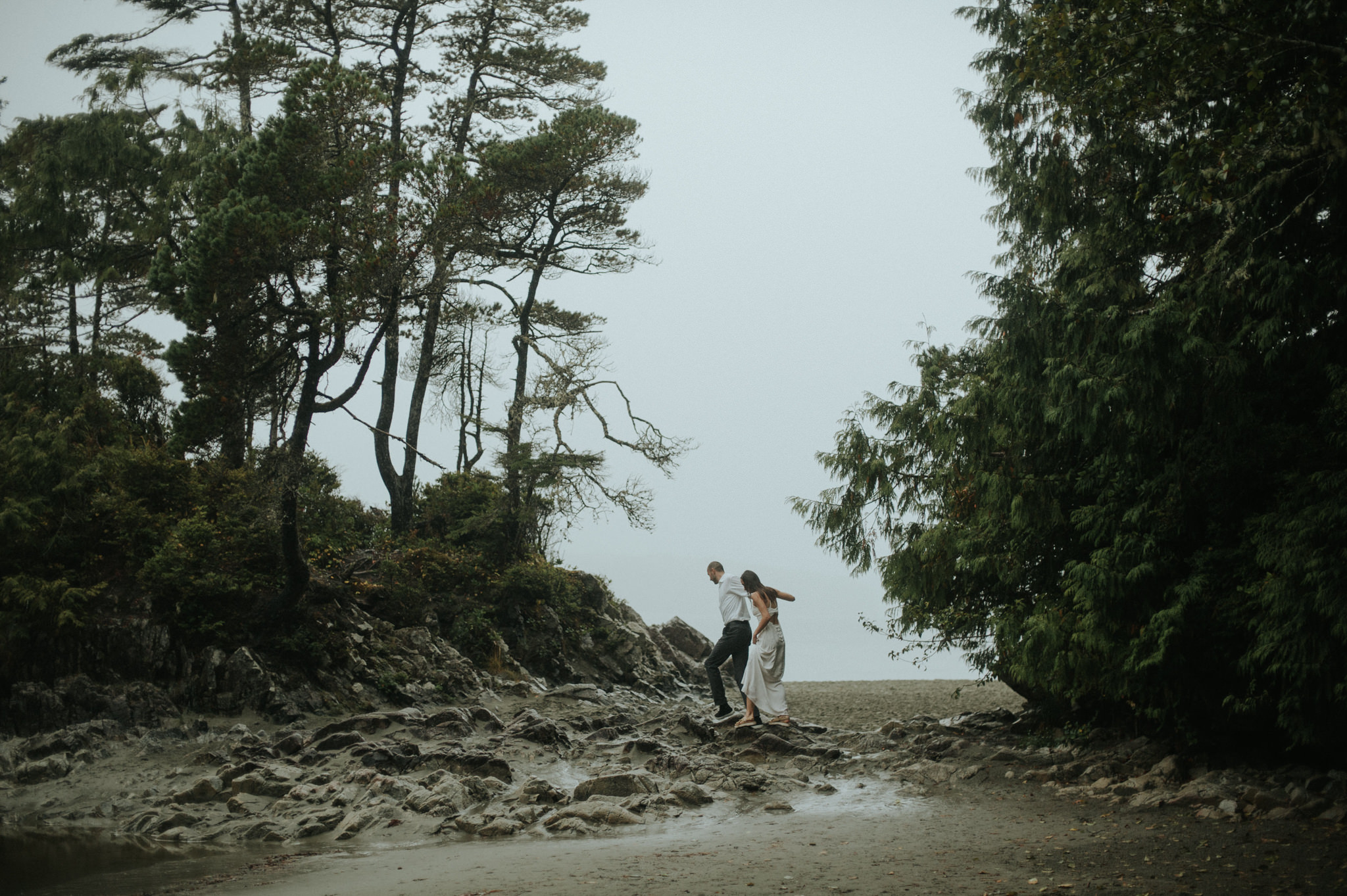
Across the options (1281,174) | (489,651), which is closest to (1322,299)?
(1281,174)

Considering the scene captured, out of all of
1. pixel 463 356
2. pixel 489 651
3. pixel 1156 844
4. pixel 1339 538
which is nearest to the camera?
pixel 1156 844

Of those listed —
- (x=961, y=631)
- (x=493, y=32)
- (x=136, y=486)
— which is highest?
(x=493, y=32)

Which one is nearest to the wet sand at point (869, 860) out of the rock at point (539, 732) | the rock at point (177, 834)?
the rock at point (177, 834)

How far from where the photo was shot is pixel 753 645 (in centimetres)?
1102

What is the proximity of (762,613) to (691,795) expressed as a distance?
132 inches

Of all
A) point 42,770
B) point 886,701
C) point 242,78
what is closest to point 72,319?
point 242,78

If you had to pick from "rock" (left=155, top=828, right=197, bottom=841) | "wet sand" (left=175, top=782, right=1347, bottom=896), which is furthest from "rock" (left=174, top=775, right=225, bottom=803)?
"wet sand" (left=175, top=782, right=1347, bottom=896)

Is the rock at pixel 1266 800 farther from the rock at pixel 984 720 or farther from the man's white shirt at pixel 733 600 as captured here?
the man's white shirt at pixel 733 600

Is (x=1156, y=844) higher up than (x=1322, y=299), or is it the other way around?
(x=1322, y=299)

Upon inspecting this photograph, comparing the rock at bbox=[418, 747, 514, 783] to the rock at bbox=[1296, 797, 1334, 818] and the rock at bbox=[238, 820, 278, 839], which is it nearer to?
the rock at bbox=[238, 820, 278, 839]

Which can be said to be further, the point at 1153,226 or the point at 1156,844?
the point at 1153,226

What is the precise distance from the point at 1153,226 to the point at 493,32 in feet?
61.1

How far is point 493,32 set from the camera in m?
22.0

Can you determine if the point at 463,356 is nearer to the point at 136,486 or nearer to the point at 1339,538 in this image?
the point at 136,486
